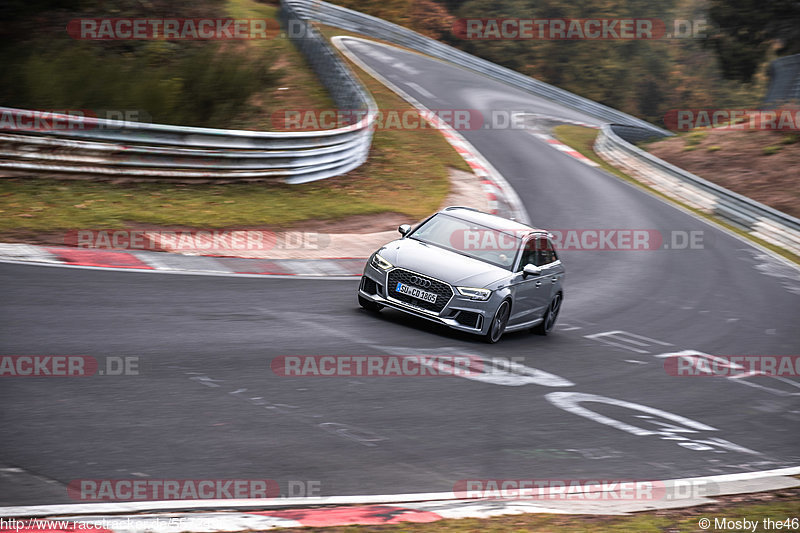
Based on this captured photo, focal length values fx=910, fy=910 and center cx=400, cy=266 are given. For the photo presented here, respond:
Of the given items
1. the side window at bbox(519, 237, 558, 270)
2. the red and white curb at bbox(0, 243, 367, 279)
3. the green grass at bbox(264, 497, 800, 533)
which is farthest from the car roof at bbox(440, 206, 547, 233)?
the green grass at bbox(264, 497, 800, 533)

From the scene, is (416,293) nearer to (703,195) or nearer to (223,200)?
(223,200)

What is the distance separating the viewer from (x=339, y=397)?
8648 millimetres

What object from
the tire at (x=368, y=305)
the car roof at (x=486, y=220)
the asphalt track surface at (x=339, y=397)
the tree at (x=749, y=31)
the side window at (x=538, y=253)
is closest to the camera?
the asphalt track surface at (x=339, y=397)

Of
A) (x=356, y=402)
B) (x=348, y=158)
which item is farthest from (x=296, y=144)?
(x=356, y=402)

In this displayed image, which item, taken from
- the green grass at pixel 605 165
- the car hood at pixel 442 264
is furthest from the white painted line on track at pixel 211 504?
the green grass at pixel 605 165

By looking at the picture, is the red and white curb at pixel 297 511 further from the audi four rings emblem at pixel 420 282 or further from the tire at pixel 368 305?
the tire at pixel 368 305

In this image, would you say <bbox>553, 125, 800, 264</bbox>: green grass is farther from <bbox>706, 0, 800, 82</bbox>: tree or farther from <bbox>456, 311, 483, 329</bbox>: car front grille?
<bbox>456, 311, 483, 329</bbox>: car front grille

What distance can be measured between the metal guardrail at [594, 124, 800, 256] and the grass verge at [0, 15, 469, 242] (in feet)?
29.9

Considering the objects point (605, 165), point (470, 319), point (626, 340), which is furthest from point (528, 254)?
point (605, 165)

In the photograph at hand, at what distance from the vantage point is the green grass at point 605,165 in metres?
25.0

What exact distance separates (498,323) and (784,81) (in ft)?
118

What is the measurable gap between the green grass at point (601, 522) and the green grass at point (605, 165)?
1779cm

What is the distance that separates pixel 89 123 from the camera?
16.6m

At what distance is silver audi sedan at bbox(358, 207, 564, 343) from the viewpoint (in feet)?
37.2
